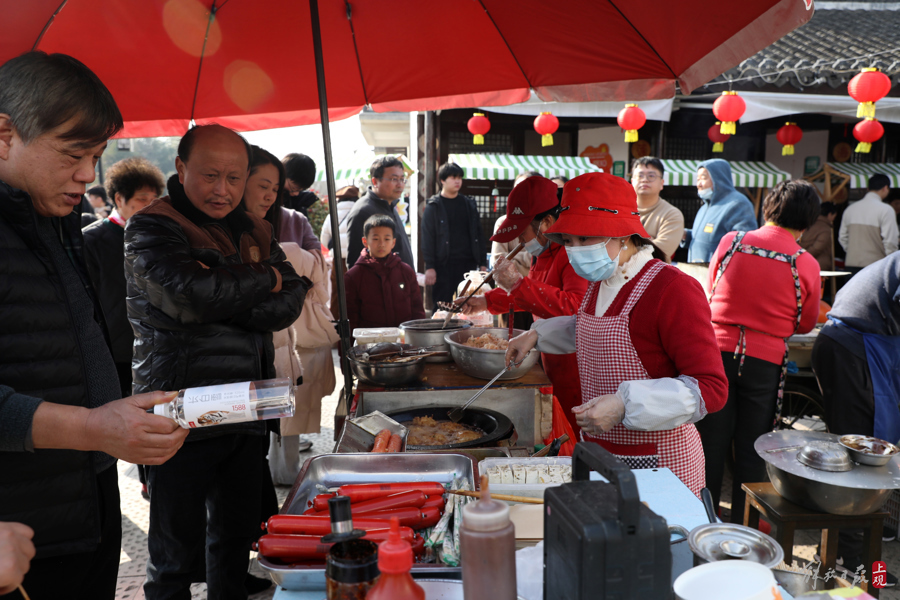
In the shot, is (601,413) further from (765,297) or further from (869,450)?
(765,297)

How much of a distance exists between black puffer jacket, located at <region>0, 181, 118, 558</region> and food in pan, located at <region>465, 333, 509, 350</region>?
179 centimetres

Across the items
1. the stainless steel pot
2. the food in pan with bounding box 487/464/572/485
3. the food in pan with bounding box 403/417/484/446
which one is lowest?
the stainless steel pot

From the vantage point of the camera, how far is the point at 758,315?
135 inches

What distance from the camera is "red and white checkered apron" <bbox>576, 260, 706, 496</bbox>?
2066 mm

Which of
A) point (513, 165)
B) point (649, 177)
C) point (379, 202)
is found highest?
point (513, 165)

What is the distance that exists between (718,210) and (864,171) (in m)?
7.14

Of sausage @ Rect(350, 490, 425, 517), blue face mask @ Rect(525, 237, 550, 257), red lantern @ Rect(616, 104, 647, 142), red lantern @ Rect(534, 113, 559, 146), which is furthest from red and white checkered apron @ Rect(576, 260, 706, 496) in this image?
red lantern @ Rect(534, 113, 559, 146)

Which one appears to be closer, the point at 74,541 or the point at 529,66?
the point at 74,541

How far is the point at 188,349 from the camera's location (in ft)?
6.90

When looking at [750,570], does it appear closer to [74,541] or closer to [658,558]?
[658,558]

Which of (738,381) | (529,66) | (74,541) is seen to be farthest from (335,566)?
(738,381)

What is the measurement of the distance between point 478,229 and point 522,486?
621 centimetres

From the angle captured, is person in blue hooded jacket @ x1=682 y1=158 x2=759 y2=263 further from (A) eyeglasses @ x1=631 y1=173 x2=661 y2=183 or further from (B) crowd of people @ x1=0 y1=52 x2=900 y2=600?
(B) crowd of people @ x1=0 y1=52 x2=900 y2=600

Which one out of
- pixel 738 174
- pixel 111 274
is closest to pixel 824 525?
pixel 111 274
